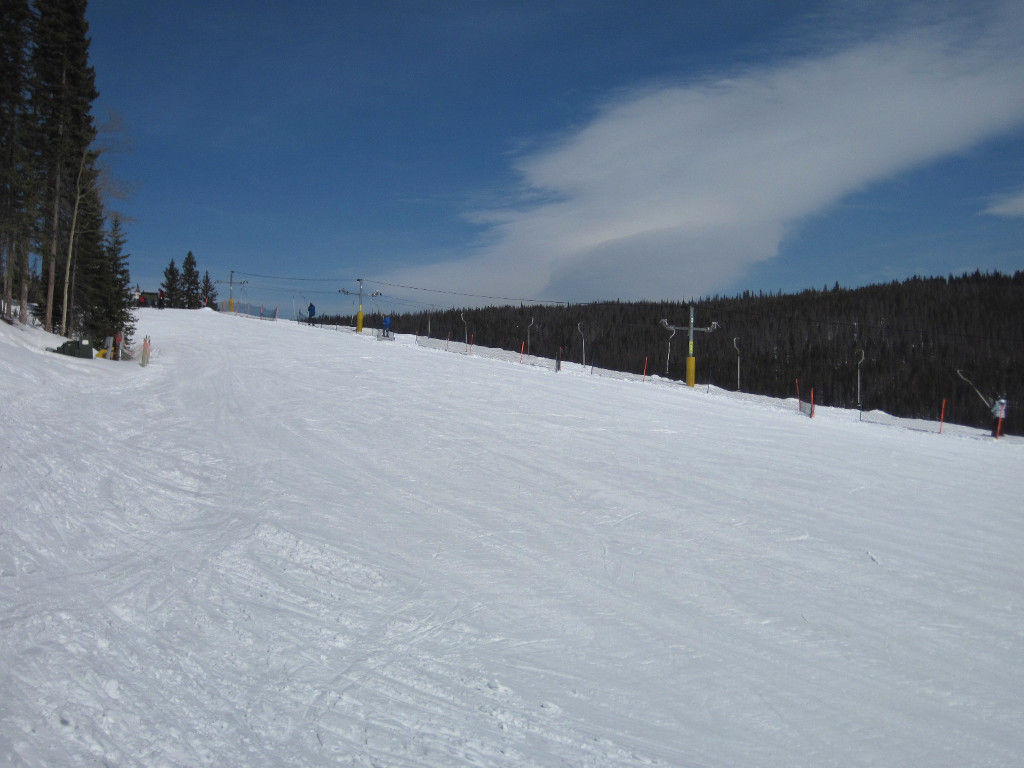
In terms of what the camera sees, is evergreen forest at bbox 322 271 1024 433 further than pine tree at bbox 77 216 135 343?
Yes

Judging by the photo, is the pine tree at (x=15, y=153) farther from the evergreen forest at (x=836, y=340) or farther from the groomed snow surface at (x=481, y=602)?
the evergreen forest at (x=836, y=340)

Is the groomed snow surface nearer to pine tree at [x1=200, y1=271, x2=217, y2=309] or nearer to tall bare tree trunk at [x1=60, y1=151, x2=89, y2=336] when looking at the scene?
tall bare tree trunk at [x1=60, y1=151, x2=89, y2=336]

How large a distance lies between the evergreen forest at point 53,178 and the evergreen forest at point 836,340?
2998cm

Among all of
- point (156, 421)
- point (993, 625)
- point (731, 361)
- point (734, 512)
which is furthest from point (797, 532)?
point (731, 361)

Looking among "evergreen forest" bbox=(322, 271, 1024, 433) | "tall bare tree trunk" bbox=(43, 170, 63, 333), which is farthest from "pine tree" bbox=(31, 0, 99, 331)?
"evergreen forest" bbox=(322, 271, 1024, 433)

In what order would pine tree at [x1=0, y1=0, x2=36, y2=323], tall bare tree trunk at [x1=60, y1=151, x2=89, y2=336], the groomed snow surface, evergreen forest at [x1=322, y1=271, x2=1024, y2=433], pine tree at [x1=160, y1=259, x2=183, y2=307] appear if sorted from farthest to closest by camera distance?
1. pine tree at [x1=160, y1=259, x2=183, y2=307]
2. evergreen forest at [x1=322, y1=271, x2=1024, y2=433]
3. tall bare tree trunk at [x1=60, y1=151, x2=89, y2=336]
4. pine tree at [x1=0, y1=0, x2=36, y2=323]
5. the groomed snow surface

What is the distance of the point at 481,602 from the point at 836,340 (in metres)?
58.4

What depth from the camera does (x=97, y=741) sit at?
3527 millimetres

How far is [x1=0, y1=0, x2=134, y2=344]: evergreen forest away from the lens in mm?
26391

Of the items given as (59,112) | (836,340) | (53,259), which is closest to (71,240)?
(53,259)

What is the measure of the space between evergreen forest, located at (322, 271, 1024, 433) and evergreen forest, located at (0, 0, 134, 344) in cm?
2998

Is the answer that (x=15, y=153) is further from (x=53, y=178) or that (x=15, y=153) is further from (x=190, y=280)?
(x=190, y=280)

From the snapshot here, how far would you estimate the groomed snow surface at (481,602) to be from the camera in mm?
3938

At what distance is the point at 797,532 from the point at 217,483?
7.79 meters
